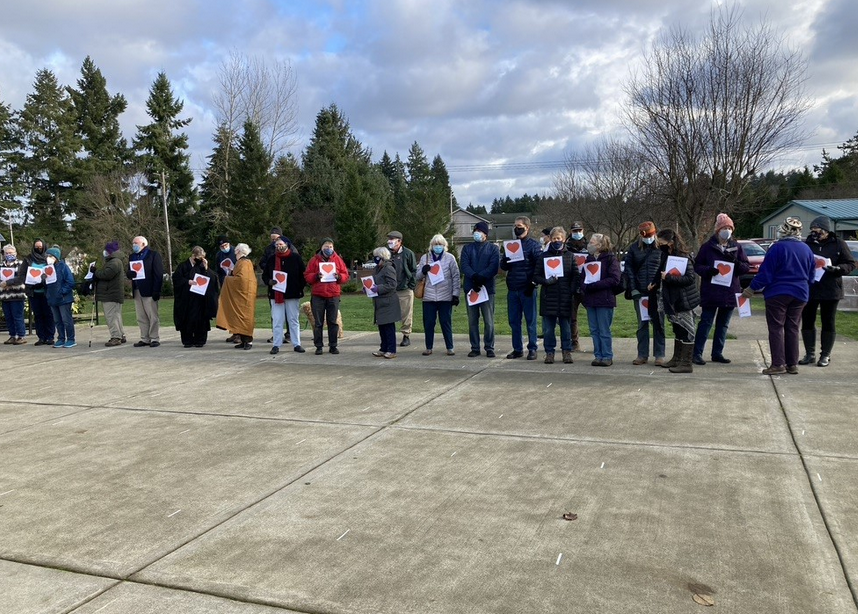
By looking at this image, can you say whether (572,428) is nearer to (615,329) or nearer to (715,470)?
(715,470)

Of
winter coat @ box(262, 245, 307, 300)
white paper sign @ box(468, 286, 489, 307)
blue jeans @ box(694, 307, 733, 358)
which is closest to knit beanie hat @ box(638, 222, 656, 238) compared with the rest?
blue jeans @ box(694, 307, 733, 358)

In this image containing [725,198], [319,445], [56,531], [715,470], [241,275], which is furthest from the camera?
[725,198]

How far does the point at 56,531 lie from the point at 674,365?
7335 mm

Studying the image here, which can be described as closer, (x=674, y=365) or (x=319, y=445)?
(x=319, y=445)

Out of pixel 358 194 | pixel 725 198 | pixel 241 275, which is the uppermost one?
pixel 358 194

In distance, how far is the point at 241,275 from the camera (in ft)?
41.0

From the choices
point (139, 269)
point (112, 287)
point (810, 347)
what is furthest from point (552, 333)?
point (112, 287)

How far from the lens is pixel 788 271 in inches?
342

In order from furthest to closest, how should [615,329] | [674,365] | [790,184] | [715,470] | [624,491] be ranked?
[790,184]
[615,329]
[674,365]
[715,470]
[624,491]

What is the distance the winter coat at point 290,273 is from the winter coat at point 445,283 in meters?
2.19

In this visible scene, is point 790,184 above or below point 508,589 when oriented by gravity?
above

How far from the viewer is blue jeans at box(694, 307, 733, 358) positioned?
971 cm

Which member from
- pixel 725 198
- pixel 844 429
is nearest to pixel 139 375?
pixel 844 429

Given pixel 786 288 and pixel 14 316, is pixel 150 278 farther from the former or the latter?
pixel 786 288
